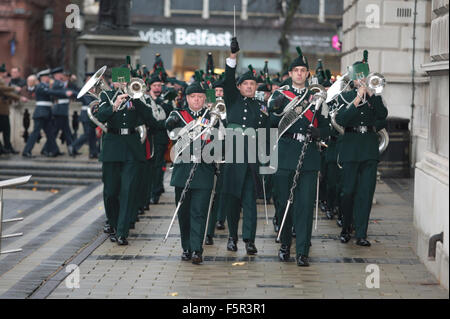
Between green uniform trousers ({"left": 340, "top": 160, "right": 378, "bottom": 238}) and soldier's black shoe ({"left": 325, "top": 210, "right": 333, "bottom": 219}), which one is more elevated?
green uniform trousers ({"left": 340, "top": 160, "right": 378, "bottom": 238})

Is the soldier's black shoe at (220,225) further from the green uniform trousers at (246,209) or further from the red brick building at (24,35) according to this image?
the red brick building at (24,35)

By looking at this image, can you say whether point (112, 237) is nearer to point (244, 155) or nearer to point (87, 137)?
point (244, 155)

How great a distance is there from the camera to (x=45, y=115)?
2202 centimetres

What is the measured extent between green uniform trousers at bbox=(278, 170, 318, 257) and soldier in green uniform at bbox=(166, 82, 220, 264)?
83 centimetres

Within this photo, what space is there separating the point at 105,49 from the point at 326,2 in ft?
83.3

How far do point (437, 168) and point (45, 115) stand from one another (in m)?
13.4

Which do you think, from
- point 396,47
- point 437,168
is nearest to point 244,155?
point 437,168

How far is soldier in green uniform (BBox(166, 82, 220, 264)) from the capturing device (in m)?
10.8

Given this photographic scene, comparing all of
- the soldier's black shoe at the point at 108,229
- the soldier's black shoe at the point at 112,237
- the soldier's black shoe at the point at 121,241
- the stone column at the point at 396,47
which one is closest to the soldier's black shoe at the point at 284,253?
the soldier's black shoe at the point at 121,241

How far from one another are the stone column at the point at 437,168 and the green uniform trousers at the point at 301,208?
46.0 inches

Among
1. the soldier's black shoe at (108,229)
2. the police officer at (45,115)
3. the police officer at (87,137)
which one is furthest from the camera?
the police officer at (45,115)

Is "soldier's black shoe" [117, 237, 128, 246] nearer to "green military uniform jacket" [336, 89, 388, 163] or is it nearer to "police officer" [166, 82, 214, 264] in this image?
"police officer" [166, 82, 214, 264]

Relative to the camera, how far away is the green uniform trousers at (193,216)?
10.7m

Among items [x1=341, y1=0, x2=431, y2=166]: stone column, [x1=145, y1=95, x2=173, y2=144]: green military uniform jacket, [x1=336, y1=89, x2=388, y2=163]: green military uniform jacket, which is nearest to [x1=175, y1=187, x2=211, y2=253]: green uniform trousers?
[x1=145, y1=95, x2=173, y2=144]: green military uniform jacket
